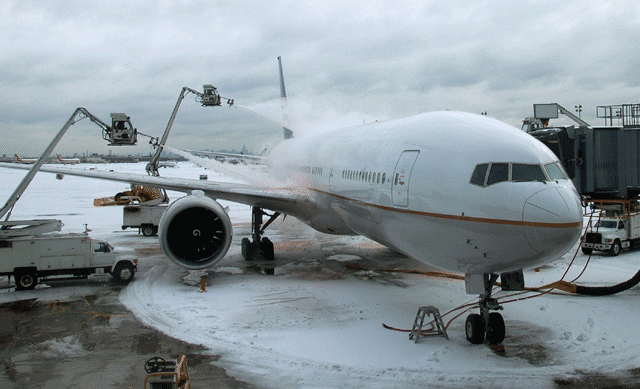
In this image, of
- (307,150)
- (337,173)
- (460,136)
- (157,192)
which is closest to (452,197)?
(460,136)

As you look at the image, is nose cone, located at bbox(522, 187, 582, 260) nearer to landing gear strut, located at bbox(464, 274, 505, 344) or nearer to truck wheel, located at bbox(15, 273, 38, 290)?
landing gear strut, located at bbox(464, 274, 505, 344)

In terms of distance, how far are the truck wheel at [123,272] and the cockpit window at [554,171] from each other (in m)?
11.9

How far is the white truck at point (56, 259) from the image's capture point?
14536mm

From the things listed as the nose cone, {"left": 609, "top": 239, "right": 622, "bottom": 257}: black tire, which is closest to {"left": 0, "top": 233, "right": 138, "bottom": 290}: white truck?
the nose cone

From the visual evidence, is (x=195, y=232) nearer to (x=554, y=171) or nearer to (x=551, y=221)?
(x=554, y=171)

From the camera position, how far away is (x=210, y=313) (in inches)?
474

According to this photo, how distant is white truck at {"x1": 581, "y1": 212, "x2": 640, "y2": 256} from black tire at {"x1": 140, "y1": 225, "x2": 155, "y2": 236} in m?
18.7

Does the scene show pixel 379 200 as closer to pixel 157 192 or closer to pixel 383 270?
pixel 383 270

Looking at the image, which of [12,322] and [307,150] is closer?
[12,322]

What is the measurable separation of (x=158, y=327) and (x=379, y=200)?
17.4ft

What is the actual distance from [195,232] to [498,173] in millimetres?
9201

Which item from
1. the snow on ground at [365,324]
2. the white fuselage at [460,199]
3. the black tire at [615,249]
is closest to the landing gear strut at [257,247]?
the snow on ground at [365,324]

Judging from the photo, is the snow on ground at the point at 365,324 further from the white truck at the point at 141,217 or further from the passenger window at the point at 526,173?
the white truck at the point at 141,217

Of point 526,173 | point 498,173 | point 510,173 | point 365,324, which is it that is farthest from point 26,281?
point 526,173
